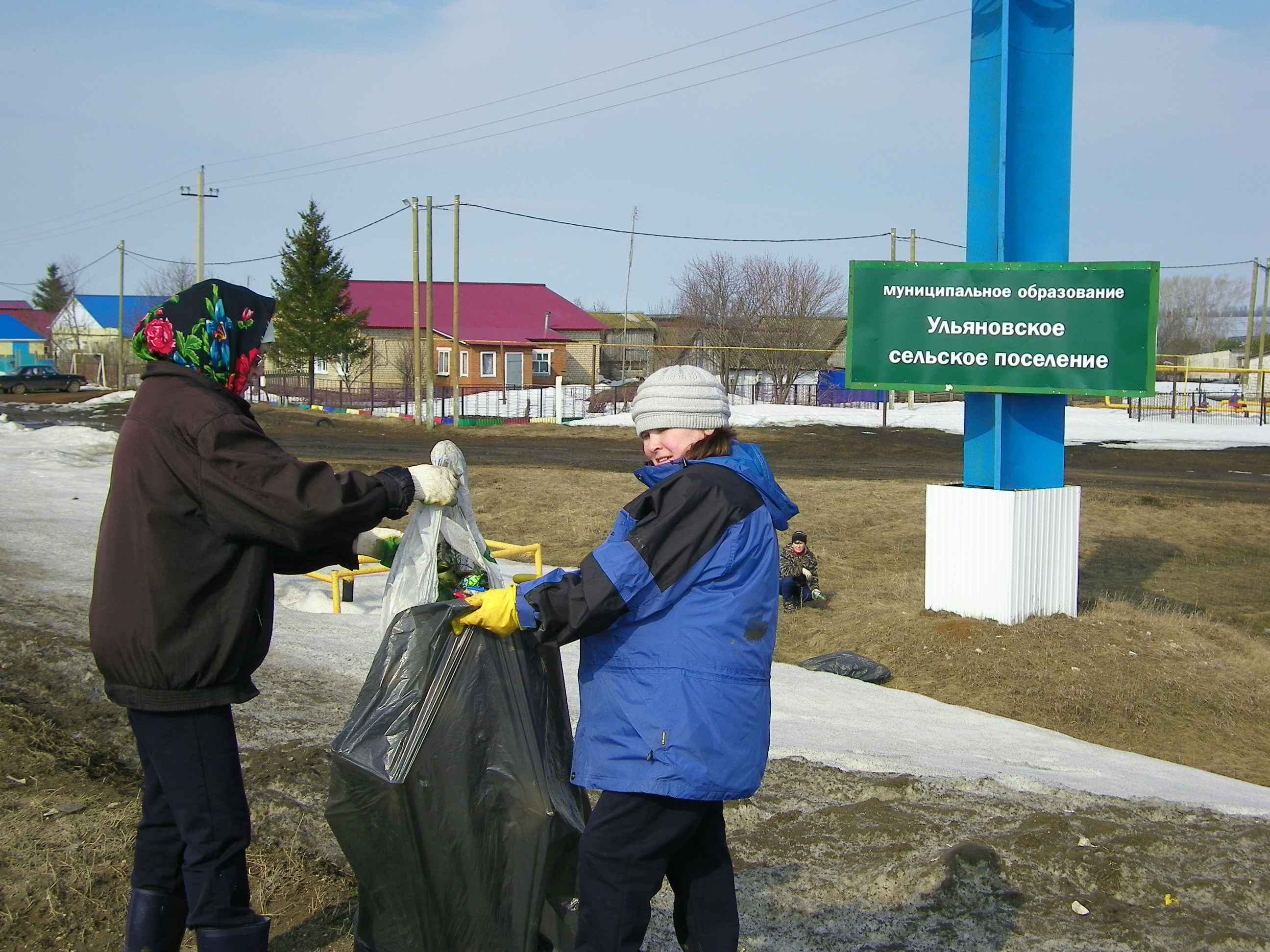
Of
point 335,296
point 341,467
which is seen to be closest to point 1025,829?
point 341,467

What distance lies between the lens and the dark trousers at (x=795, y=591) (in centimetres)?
916

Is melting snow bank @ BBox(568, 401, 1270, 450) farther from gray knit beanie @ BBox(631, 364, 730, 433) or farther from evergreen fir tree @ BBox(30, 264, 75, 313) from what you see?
evergreen fir tree @ BBox(30, 264, 75, 313)

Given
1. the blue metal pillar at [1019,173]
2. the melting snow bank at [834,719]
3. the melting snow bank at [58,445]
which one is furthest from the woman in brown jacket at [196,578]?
the melting snow bank at [58,445]

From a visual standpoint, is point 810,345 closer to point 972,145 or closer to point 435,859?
point 972,145

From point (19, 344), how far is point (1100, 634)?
78.4m

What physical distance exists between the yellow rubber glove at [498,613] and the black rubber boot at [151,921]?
0.96m

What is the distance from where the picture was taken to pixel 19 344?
72.8 m

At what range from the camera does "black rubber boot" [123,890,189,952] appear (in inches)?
101

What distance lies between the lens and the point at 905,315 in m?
8.45

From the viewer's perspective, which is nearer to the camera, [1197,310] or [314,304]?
[314,304]

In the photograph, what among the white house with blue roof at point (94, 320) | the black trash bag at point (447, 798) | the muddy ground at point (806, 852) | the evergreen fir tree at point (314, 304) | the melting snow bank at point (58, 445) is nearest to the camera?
the black trash bag at point (447, 798)

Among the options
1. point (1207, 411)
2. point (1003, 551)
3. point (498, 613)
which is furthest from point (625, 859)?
point (1207, 411)

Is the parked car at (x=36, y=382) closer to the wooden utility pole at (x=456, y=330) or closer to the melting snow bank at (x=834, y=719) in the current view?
the wooden utility pole at (x=456, y=330)

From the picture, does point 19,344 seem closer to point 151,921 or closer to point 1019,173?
point 1019,173
